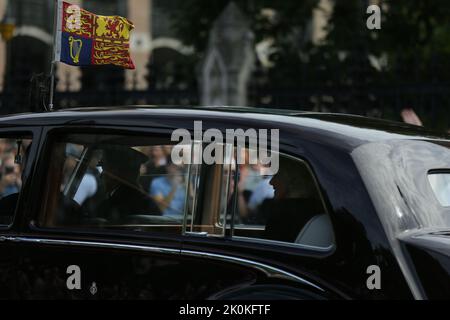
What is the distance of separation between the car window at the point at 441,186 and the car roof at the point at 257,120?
19 centimetres

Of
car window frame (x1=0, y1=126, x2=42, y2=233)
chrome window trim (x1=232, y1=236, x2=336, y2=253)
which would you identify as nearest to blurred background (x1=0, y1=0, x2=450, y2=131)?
car window frame (x1=0, y1=126, x2=42, y2=233)

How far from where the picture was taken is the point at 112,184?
4.01 meters

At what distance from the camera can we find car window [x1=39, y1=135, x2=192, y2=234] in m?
3.88

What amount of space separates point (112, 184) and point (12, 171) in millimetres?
867

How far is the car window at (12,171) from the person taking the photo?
4148 millimetres

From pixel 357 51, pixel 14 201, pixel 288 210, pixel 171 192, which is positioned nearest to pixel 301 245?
pixel 288 210

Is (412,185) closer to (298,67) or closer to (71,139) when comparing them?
(71,139)

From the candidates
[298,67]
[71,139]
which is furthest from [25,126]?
[298,67]

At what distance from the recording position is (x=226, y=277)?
3439 millimetres

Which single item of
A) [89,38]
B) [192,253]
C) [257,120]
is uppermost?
→ [89,38]

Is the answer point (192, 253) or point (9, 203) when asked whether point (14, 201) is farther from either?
point (192, 253)

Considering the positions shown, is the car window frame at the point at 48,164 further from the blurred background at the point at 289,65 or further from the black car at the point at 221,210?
the blurred background at the point at 289,65
